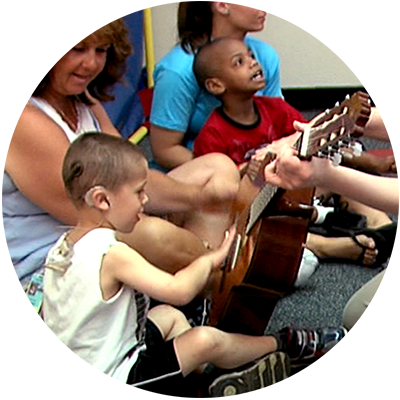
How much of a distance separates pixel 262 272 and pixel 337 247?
8 centimetres

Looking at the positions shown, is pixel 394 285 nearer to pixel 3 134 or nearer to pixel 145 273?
pixel 145 273

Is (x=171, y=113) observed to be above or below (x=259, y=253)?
above

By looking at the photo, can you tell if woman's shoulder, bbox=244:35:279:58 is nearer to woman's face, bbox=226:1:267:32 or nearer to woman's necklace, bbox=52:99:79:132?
woman's face, bbox=226:1:267:32

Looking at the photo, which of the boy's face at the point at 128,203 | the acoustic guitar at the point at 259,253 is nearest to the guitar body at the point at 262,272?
the acoustic guitar at the point at 259,253

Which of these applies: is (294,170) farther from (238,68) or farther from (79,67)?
(79,67)

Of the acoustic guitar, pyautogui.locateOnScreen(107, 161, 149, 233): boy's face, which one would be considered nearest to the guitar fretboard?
the acoustic guitar

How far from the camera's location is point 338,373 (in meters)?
0.71

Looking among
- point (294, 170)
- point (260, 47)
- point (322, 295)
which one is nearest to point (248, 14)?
point (260, 47)

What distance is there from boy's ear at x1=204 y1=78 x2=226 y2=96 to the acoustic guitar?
7 centimetres

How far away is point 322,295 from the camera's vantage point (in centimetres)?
78

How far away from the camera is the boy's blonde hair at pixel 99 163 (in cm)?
71

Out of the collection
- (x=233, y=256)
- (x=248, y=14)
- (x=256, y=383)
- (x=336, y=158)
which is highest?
(x=248, y=14)

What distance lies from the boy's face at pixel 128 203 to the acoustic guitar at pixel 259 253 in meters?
0.09

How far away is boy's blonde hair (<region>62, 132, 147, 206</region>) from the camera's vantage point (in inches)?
28.1
